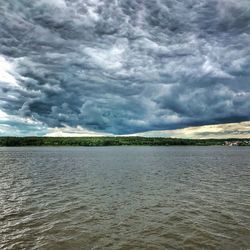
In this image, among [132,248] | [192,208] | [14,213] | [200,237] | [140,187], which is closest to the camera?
[132,248]

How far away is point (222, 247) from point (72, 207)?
1402 centimetres

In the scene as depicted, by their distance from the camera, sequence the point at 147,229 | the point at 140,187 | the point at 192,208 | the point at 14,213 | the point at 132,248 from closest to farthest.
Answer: the point at 132,248, the point at 147,229, the point at 14,213, the point at 192,208, the point at 140,187

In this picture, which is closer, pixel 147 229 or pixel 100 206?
pixel 147 229

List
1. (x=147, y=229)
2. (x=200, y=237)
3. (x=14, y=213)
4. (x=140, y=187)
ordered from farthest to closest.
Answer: (x=140, y=187) → (x=14, y=213) → (x=147, y=229) → (x=200, y=237)

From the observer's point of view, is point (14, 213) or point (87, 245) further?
point (14, 213)

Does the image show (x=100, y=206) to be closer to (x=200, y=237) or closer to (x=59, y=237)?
(x=59, y=237)

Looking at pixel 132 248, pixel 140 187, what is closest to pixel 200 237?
pixel 132 248

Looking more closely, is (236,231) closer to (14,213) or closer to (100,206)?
(100,206)

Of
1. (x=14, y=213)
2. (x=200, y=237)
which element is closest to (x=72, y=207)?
(x=14, y=213)

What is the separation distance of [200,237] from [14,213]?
14688 millimetres

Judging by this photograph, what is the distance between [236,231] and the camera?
18.8 metres

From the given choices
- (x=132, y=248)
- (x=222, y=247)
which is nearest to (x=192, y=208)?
(x=222, y=247)

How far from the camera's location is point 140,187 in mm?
36688

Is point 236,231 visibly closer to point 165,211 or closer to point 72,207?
point 165,211
